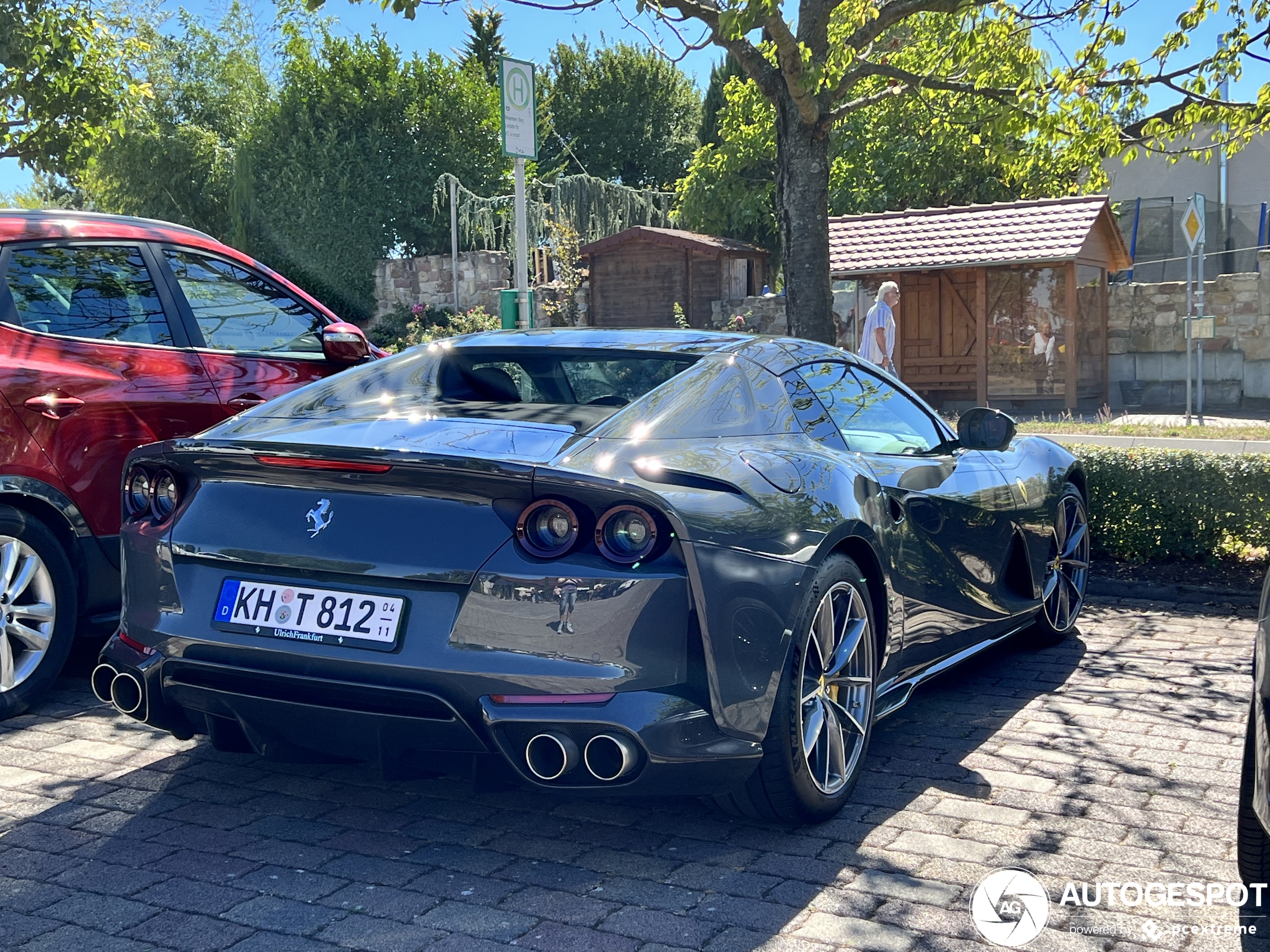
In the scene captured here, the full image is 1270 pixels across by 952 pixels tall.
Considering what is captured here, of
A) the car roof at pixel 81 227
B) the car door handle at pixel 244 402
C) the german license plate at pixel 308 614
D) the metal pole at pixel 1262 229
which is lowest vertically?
the german license plate at pixel 308 614

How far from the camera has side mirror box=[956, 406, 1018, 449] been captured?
5137mm

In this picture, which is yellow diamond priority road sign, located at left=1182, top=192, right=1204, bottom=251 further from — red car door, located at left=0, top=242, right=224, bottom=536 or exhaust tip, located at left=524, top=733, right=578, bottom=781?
exhaust tip, located at left=524, top=733, right=578, bottom=781

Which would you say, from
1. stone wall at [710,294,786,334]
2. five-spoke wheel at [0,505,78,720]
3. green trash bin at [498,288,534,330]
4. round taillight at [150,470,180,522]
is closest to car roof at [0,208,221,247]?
five-spoke wheel at [0,505,78,720]

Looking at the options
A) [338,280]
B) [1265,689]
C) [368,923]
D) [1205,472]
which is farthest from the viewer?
[338,280]

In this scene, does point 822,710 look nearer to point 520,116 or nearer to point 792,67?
point 792,67

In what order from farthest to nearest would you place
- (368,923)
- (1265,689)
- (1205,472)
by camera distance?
(1205,472), (368,923), (1265,689)

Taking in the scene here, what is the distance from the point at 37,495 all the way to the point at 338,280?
31.6 meters

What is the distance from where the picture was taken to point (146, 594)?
3.60 metres

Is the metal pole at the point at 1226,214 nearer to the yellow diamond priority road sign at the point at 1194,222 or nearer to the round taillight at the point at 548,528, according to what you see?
the yellow diamond priority road sign at the point at 1194,222

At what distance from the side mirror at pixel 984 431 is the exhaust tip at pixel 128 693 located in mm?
3206

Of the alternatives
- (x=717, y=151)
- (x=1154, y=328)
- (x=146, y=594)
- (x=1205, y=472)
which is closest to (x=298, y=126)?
(x=717, y=151)

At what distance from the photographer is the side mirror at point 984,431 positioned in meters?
5.14

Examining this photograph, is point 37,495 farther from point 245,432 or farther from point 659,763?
point 659,763

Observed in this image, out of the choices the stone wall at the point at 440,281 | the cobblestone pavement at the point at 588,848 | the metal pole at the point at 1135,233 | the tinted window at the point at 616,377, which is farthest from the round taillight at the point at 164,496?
the metal pole at the point at 1135,233
